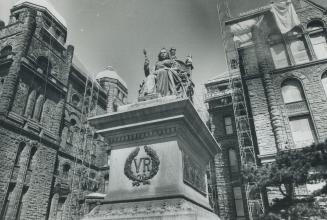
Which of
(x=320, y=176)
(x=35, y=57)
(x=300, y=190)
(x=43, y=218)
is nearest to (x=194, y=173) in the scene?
(x=320, y=176)

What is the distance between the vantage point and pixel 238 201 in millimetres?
26844

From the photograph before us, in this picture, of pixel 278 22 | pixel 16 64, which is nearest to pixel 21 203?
pixel 16 64

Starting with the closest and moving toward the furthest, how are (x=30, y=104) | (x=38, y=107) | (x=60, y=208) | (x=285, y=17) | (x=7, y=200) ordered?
1. (x=7, y=200)
2. (x=30, y=104)
3. (x=285, y=17)
4. (x=38, y=107)
5. (x=60, y=208)

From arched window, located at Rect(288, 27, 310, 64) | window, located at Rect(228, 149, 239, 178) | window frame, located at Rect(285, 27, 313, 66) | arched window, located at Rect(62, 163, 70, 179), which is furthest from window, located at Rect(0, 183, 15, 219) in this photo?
arched window, located at Rect(288, 27, 310, 64)

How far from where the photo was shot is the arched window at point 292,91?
69.4ft

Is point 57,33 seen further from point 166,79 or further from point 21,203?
point 166,79

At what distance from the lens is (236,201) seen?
2691 centimetres

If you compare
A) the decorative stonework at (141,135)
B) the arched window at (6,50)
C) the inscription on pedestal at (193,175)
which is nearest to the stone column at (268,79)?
the inscription on pedestal at (193,175)

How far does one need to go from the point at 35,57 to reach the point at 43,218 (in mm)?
13613

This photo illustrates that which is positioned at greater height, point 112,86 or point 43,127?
point 112,86

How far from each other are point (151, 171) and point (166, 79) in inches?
78.8

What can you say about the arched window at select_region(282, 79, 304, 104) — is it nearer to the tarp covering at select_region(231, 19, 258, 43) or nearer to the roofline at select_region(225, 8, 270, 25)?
the tarp covering at select_region(231, 19, 258, 43)

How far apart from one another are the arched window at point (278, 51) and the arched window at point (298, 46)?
633mm

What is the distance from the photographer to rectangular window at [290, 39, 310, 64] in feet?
73.7
